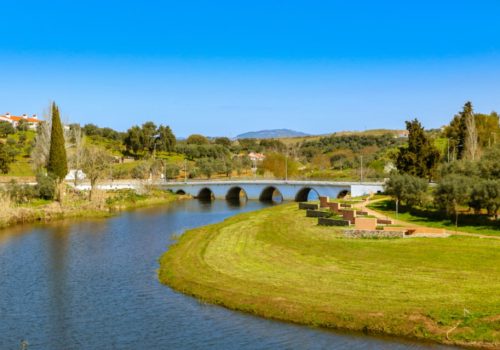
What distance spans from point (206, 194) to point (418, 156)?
58425mm

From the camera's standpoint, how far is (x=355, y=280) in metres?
33.3

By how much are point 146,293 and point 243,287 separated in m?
6.49

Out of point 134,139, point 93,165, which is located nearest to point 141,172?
point 134,139

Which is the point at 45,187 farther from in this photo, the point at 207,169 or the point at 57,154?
the point at 207,169

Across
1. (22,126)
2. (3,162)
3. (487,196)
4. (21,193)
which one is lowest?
(21,193)

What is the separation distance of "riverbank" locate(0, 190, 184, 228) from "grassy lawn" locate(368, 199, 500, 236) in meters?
43.6

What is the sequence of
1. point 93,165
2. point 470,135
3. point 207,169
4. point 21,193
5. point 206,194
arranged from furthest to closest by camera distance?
point 207,169 → point 206,194 → point 470,135 → point 93,165 → point 21,193

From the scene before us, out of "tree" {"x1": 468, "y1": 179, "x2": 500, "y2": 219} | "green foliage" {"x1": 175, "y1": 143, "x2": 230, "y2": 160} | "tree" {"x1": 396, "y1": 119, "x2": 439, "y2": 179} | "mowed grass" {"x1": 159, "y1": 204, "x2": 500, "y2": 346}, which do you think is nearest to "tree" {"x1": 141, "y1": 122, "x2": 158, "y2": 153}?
"green foliage" {"x1": 175, "y1": 143, "x2": 230, "y2": 160}

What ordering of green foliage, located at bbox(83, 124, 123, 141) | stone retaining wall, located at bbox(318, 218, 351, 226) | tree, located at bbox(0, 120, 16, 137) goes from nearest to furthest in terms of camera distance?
stone retaining wall, located at bbox(318, 218, 351, 226) < tree, located at bbox(0, 120, 16, 137) < green foliage, located at bbox(83, 124, 123, 141)

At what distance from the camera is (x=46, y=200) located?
8188 cm

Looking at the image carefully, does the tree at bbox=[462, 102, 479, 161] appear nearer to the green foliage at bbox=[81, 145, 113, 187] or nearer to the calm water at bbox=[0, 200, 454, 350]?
the calm water at bbox=[0, 200, 454, 350]

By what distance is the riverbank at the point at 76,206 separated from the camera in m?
69.1

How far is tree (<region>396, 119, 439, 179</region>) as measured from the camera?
7556 cm

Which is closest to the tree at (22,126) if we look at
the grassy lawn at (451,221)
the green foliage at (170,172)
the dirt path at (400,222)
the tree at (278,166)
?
the green foliage at (170,172)
